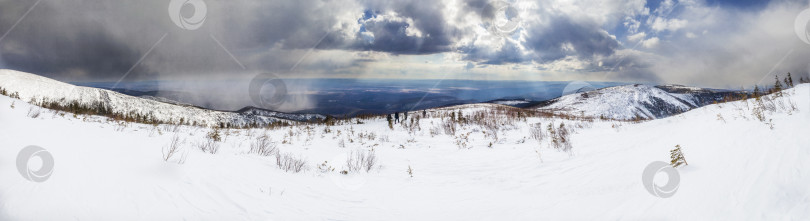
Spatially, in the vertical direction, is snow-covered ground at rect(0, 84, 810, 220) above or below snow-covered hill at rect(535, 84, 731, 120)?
below

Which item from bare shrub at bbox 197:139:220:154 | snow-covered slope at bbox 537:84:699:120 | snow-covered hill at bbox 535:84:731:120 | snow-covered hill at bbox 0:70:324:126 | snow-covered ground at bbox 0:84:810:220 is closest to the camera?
snow-covered ground at bbox 0:84:810:220

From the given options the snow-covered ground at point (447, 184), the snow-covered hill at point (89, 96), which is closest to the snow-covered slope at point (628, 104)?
the snow-covered ground at point (447, 184)

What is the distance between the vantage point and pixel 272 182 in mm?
4668

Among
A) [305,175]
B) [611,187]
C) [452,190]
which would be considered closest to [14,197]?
[305,175]

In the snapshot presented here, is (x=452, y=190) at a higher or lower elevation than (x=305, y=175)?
lower

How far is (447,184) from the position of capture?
5.93 meters

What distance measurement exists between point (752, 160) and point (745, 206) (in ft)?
4.18

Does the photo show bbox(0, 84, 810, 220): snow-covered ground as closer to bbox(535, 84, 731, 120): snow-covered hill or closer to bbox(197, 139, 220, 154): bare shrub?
bbox(197, 139, 220, 154): bare shrub

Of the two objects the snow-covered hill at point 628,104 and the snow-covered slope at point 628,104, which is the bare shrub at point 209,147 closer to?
the snow-covered hill at point 628,104

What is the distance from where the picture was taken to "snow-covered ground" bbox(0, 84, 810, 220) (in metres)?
2.67

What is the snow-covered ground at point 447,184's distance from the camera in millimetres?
2668

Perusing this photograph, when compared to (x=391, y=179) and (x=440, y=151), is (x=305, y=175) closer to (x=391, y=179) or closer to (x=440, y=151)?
(x=391, y=179)

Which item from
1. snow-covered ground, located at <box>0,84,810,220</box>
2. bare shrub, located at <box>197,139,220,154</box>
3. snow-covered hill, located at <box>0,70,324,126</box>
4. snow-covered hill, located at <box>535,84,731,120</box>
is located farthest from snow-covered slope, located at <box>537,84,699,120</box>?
snow-covered hill, located at <box>0,70,324,126</box>

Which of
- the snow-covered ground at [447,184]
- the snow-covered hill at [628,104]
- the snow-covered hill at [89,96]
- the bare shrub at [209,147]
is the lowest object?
the snow-covered ground at [447,184]
